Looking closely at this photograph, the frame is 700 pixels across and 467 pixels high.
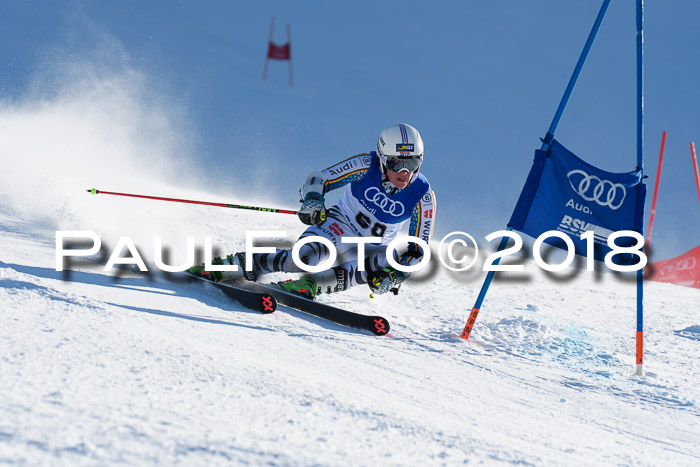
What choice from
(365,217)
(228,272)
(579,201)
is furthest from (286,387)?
(579,201)

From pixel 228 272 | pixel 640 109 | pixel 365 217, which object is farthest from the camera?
pixel 365 217

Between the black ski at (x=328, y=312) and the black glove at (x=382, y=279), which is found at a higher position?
the black glove at (x=382, y=279)

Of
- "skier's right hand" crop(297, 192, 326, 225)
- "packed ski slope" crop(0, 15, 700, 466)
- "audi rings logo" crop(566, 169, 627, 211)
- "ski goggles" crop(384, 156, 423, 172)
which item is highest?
"ski goggles" crop(384, 156, 423, 172)

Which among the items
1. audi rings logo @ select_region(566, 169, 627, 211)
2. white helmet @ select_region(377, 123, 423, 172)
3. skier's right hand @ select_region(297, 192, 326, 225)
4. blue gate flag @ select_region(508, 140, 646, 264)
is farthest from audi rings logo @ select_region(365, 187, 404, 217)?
audi rings logo @ select_region(566, 169, 627, 211)

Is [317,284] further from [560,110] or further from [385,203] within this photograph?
[560,110]

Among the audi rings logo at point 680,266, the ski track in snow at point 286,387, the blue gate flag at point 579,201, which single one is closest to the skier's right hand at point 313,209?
the ski track in snow at point 286,387

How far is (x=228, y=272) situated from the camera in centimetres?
496

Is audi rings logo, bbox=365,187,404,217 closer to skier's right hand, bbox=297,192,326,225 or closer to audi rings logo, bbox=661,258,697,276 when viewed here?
skier's right hand, bbox=297,192,326,225

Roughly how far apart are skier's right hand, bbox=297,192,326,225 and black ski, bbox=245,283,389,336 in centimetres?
68

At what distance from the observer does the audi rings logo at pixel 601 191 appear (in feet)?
16.4

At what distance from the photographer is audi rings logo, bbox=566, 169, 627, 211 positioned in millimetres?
4984

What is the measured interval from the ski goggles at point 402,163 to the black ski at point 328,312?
4.55 ft

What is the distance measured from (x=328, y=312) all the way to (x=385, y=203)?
1270 millimetres

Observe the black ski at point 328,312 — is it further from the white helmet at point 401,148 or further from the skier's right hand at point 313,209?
the white helmet at point 401,148
